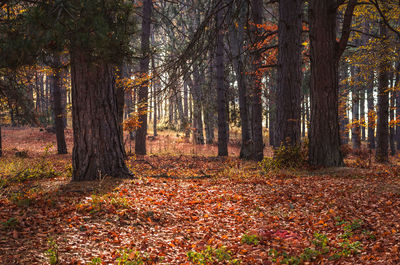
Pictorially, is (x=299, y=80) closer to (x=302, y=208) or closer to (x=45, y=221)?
(x=302, y=208)

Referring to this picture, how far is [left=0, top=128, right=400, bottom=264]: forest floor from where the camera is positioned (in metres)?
3.81

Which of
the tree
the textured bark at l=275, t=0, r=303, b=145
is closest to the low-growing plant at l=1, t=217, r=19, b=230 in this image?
the tree

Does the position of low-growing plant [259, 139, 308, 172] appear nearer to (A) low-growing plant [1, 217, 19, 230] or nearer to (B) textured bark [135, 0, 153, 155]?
(B) textured bark [135, 0, 153, 155]

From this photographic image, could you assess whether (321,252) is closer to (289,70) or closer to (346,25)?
(346,25)

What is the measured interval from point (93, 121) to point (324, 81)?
19.8 ft

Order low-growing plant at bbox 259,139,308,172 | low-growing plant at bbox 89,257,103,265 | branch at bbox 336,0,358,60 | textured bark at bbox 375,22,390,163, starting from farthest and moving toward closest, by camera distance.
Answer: textured bark at bbox 375,22,390,163 → low-growing plant at bbox 259,139,308,172 → branch at bbox 336,0,358,60 → low-growing plant at bbox 89,257,103,265

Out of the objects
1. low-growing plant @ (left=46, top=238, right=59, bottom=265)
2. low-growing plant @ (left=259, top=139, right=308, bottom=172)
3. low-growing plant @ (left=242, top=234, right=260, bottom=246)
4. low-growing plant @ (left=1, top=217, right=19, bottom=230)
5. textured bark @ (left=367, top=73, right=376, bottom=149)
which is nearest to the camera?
low-growing plant @ (left=46, top=238, right=59, bottom=265)

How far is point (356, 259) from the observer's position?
11.8 feet

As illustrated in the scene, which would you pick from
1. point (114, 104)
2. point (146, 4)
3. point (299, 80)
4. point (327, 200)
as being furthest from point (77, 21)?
point (146, 4)

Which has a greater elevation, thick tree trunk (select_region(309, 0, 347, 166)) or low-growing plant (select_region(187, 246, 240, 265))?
thick tree trunk (select_region(309, 0, 347, 166))

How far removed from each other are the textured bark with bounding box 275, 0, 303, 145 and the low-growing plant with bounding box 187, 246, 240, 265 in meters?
5.89

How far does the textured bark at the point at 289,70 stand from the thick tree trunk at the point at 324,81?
1.05 metres

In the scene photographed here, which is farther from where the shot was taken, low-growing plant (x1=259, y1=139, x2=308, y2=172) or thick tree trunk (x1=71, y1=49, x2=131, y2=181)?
low-growing plant (x1=259, y1=139, x2=308, y2=172)

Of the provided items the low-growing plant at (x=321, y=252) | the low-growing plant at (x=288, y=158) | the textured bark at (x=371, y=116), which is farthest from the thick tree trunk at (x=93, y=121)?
the textured bark at (x=371, y=116)
